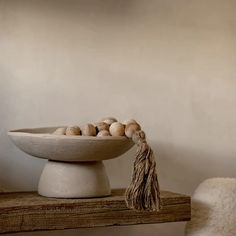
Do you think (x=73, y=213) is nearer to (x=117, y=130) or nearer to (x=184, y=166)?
(x=117, y=130)

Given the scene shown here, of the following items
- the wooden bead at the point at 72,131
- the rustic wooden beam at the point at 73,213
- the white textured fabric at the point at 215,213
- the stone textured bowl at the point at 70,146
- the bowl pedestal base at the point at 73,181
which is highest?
the wooden bead at the point at 72,131

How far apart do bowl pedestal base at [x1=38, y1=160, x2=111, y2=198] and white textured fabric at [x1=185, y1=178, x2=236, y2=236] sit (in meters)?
0.23

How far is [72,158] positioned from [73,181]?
5 cm

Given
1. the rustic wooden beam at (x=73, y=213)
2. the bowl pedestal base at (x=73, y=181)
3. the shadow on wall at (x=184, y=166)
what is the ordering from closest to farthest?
the rustic wooden beam at (x=73, y=213), the bowl pedestal base at (x=73, y=181), the shadow on wall at (x=184, y=166)

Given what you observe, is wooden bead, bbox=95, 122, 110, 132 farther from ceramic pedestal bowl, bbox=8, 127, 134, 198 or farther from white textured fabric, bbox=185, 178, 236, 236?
white textured fabric, bbox=185, 178, 236, 236

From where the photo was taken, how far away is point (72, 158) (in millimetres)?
998

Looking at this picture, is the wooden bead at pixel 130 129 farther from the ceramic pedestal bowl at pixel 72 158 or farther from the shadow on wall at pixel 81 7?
the shadow on wall at pixel 81 7

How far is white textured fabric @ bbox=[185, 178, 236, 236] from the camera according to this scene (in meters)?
1.11

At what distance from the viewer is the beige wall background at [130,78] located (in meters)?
1.20

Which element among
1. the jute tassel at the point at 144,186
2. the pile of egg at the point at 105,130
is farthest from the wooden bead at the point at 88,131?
the jute tassel at the point at 144,186

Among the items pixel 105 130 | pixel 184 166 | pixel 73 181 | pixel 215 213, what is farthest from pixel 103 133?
pixel 184 166

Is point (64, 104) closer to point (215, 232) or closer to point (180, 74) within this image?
point (180, 74)

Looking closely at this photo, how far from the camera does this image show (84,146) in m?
0.97

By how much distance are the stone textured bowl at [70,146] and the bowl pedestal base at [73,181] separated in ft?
0.09
